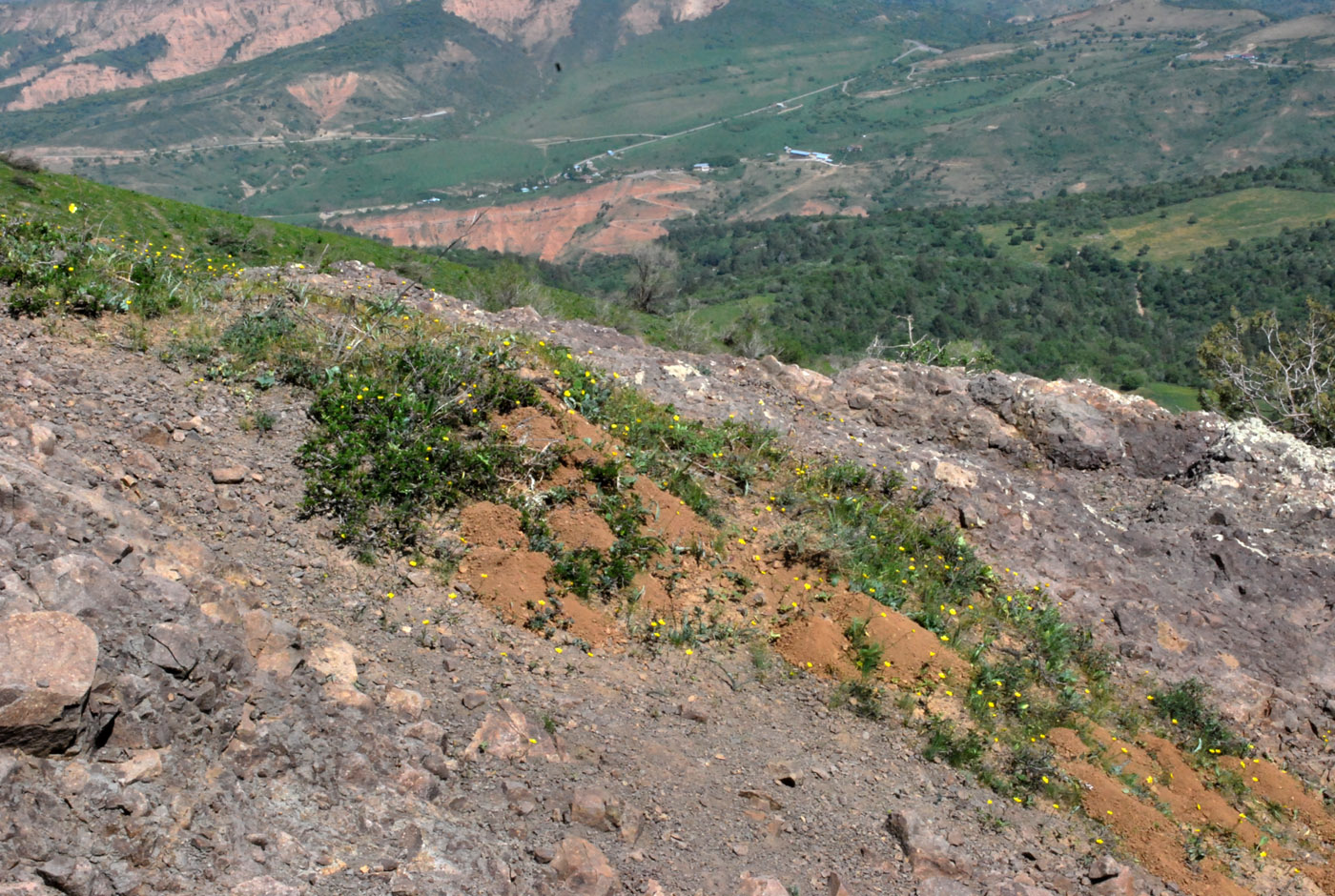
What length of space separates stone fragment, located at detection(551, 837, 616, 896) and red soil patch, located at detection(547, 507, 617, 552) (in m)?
2.13

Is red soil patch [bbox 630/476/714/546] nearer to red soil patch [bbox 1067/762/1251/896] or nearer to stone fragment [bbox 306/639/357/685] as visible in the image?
stone fragment [bbox 306/639/357/685]

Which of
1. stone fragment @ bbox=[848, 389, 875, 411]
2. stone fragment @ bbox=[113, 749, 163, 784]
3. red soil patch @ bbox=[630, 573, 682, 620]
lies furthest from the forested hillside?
stone fragment @ bbox=[113, 749, 163, 784]

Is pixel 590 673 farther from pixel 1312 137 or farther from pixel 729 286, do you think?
pixel 1312 137

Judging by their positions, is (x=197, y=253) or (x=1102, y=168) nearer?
(x=197, y=253)

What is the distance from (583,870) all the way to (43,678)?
6.12 feet

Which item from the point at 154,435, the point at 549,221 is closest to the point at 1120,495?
the point at 154,435

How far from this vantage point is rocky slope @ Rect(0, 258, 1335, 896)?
106 inches

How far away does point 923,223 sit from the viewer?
6281 cm

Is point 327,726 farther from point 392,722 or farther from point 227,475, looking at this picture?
point 227,475

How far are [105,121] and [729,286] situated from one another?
112 meters

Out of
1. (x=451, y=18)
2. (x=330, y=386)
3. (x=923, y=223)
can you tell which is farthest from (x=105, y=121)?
(x=330, y=386)

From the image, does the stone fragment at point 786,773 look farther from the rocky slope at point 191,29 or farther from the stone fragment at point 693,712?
the rocky slope at point 191,29

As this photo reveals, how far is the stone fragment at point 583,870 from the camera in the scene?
3.10 meters

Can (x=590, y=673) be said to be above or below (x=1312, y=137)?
above
